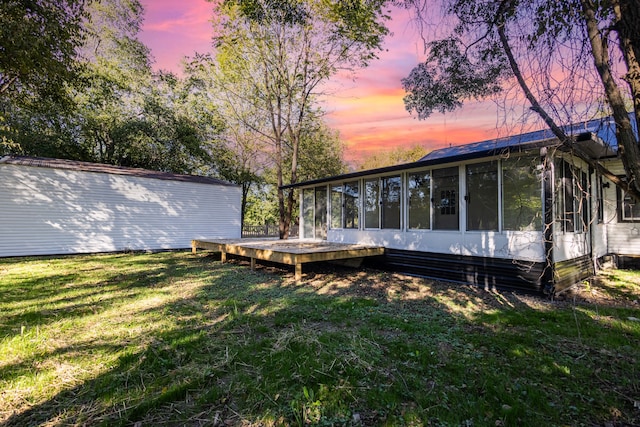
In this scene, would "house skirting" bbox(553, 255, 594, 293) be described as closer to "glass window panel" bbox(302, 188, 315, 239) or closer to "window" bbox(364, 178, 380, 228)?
"window" bbox(364, 178, 380, 228)

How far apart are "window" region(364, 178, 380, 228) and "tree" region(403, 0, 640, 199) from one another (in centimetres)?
357

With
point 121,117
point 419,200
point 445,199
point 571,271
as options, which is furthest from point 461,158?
point 121,117

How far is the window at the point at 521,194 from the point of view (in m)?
5.00

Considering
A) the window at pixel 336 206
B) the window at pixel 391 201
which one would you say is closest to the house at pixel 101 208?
the window at pixel 336 206

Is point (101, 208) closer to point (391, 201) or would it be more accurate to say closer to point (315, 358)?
point (391, 201)

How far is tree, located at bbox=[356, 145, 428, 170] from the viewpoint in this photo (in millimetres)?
28123

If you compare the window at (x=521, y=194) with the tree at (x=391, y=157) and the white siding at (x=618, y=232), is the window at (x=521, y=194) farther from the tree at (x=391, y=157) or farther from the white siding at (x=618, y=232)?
the tree at (x=391, y=157)

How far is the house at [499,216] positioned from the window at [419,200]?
0.02m

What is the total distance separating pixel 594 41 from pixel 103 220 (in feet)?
42.2

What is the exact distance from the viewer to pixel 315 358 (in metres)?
2.56

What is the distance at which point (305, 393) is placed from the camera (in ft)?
6.71

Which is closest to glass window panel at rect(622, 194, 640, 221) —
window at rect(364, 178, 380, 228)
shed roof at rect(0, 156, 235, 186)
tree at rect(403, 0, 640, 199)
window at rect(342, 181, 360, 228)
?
window at rect(364, 178, 380, 228)

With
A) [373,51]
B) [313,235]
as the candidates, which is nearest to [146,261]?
[313,235]

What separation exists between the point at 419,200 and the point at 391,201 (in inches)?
29.6
